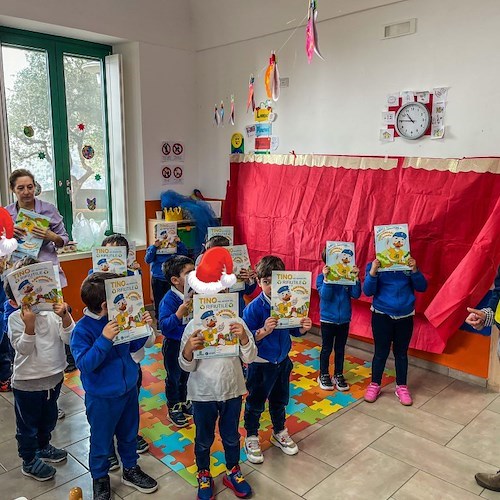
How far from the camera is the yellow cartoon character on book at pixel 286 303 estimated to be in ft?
7.97

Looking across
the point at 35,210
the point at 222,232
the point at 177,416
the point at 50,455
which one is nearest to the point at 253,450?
the point at 177,416

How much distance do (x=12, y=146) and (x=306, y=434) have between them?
3.56 meters

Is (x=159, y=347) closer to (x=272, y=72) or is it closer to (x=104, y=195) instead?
(x=104, y=195)

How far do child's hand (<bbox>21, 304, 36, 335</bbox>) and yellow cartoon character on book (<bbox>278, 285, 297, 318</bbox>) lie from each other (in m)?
1.12

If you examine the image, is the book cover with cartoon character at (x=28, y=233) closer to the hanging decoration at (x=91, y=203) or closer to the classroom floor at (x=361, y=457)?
the classroom floor at (x=361, y=457)

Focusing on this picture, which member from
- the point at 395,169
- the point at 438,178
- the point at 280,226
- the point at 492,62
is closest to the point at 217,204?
the point at 280,226

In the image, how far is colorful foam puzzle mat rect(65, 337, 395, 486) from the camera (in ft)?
8.73

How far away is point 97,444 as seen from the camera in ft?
7.25

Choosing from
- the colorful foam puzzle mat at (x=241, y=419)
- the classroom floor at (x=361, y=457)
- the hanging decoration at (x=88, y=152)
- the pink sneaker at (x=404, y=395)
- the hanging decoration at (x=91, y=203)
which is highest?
the hanging decoration at (x=88, y=152)

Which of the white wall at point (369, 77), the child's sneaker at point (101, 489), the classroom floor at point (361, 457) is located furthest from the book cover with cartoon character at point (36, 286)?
the white wall at point (369, 77)

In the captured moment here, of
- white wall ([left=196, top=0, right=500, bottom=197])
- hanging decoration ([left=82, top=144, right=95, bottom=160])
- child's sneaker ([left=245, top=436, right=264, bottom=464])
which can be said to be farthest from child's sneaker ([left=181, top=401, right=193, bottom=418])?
hanging decoration ([left=82, top=144, right=95, bottom=160])

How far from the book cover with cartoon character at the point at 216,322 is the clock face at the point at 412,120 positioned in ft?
7.40

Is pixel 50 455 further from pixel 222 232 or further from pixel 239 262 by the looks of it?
pixel 222 232

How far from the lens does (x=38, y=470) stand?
8.10ft
